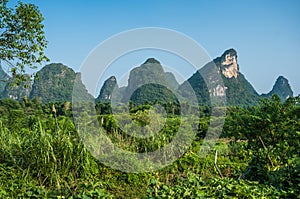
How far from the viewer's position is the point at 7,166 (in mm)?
4047

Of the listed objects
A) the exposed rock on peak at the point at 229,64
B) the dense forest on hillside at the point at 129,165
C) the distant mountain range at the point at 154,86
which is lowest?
the dense forest on hillside at the point at 129,165

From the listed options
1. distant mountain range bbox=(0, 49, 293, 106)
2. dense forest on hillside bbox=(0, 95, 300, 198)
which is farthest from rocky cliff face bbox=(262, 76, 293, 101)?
dense forest on hillside bbox=(0, 95, 300, 198)

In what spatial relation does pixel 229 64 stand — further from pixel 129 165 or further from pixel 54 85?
pixel 129 165

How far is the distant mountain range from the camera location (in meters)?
5.99

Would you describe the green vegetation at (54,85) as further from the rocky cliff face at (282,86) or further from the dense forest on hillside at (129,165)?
the dense forest on hillside at (129,165)

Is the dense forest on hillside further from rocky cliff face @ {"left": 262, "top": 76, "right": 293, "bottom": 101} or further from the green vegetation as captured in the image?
rocky cliff face @ {"left": 262, "top": 76, "right": 293, "bottom": 101}

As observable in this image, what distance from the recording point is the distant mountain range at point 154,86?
5988mm

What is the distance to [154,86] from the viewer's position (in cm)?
795

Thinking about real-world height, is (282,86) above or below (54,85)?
above

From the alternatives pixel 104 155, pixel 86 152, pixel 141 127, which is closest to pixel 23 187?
pixel 86 152

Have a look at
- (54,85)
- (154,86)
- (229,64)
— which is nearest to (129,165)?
(154,86)

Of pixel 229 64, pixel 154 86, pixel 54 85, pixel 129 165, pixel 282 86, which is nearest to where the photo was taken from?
pixel 129 165

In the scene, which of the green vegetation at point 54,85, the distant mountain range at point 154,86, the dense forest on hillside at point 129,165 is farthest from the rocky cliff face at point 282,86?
the dense forest on hillside at point 129,165

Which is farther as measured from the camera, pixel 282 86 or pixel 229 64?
pixel 229 64
